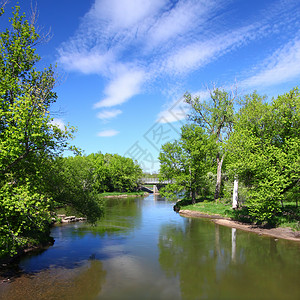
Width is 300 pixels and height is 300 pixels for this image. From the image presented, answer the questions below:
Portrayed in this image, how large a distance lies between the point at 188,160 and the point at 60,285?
3061 cm

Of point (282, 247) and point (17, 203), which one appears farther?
point (282, 247)

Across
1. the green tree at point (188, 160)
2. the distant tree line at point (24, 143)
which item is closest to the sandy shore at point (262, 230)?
the green tree at point (188, 160)

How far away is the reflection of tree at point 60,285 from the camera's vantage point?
11.9 m

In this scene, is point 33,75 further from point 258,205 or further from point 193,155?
point 193,155

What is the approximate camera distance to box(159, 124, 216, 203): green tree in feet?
133

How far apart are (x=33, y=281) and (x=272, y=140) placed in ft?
75.9

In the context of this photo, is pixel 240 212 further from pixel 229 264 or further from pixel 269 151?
pixel 229 264

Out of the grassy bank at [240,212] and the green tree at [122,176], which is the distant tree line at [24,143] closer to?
the grassy bank at [240,212]

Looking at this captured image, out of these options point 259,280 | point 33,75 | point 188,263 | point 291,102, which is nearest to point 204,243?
point 188,263

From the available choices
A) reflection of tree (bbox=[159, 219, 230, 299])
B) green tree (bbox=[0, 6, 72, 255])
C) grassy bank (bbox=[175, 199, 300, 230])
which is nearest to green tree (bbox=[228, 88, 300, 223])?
grassy bank (bbox=[175, 199, 300, 230])

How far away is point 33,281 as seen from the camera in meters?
13.4

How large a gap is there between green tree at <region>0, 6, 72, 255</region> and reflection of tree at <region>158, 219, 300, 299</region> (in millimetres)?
8971

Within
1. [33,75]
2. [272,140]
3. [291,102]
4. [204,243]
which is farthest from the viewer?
[272,140]

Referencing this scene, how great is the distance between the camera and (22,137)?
444 inches
